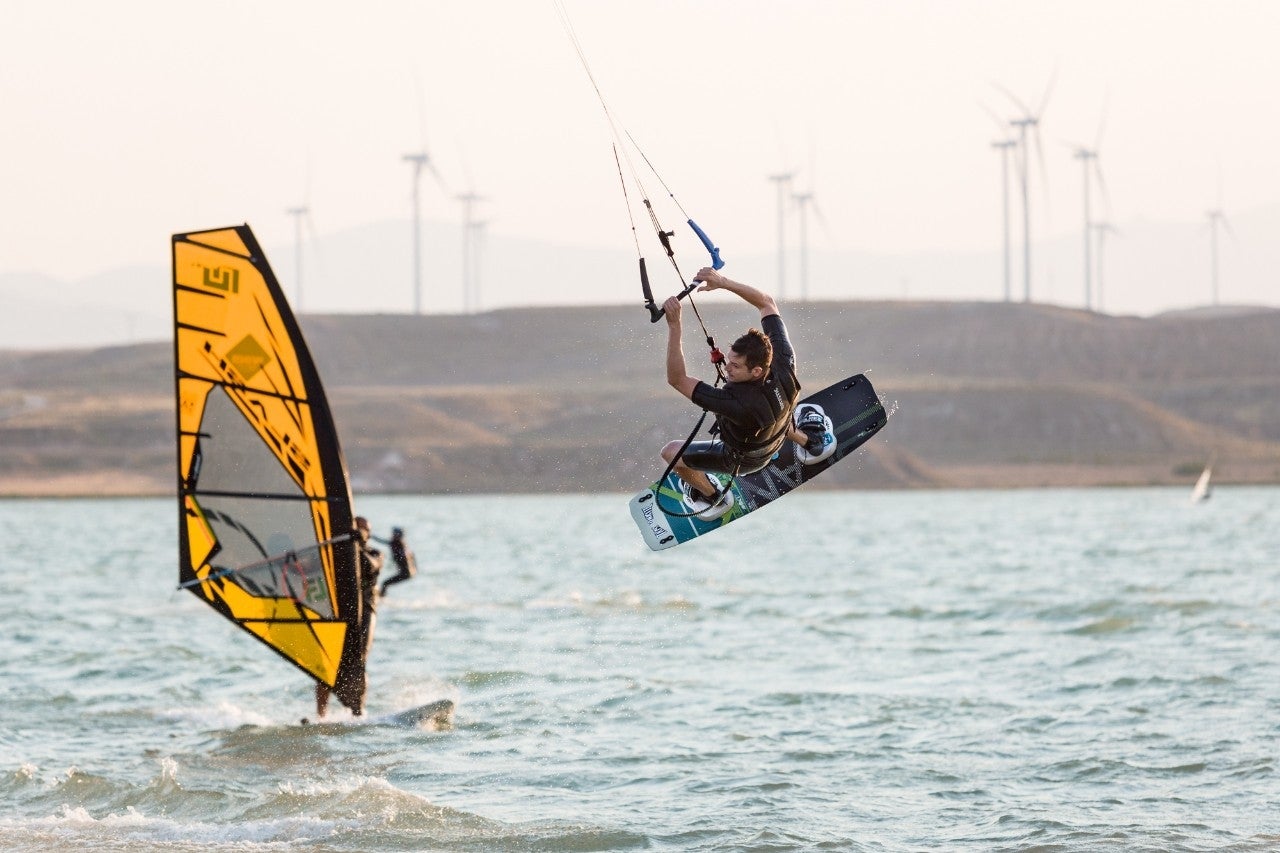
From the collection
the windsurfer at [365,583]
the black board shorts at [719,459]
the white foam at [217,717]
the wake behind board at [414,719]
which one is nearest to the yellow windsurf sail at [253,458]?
the windsurfer at [365,583]

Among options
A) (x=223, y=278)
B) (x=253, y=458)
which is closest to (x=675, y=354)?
(x=223, y=278)

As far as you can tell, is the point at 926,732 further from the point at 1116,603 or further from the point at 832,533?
the point at 832,533

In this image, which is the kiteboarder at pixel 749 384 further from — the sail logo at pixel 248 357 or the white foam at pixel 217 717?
the white foam at pixel 217 717

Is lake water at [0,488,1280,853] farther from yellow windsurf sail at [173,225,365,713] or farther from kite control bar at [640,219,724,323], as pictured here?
kite control bar at [640,219,724,323]

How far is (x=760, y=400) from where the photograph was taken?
9438mm

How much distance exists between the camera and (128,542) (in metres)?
41.2

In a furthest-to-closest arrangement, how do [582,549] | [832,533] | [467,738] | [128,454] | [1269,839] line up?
[128,454] → [832,533] → [582,549] → [467,738] → [1269,839]

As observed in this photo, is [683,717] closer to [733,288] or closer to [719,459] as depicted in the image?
[719,459]

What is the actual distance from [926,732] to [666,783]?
9.19 feet

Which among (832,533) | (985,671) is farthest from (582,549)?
(985,671)

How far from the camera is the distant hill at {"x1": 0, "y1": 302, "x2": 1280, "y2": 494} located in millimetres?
73875

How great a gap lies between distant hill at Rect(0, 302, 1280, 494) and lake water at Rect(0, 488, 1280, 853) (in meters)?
24.4

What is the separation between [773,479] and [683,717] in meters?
4.25

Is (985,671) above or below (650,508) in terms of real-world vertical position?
below
